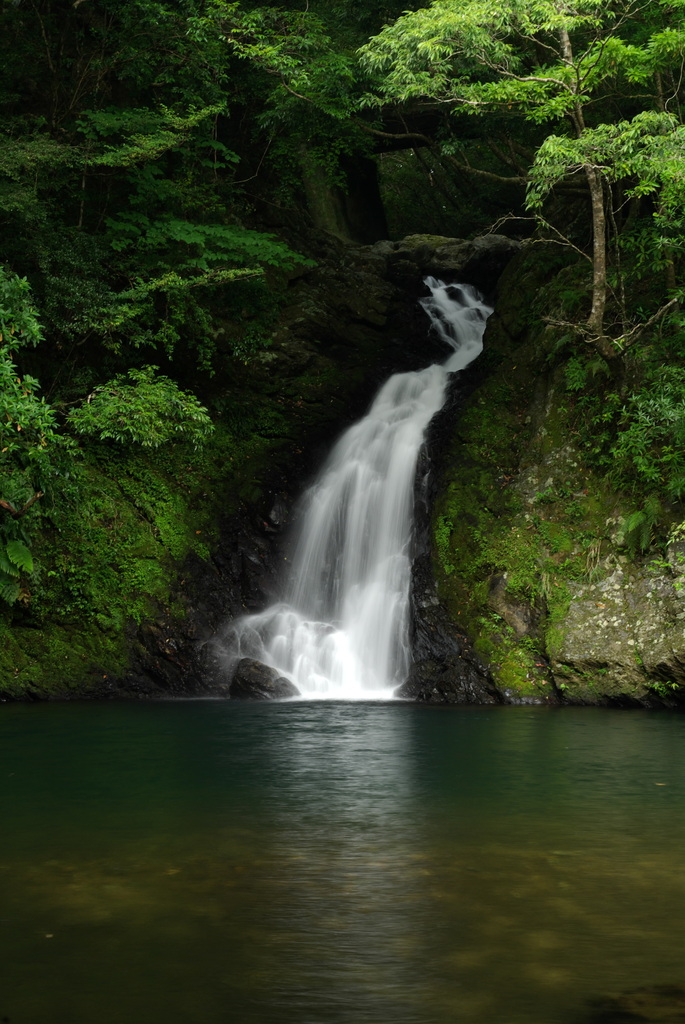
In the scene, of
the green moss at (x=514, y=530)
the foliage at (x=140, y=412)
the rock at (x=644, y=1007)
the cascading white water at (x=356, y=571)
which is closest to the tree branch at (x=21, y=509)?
the foliage at (x=140, y=412)

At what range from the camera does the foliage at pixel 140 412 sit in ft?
42.4

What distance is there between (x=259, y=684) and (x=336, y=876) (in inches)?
291

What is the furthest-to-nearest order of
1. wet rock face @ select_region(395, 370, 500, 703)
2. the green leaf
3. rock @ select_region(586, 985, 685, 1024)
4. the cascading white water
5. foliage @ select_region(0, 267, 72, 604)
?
the cascading white water < wet rock face @ select_region(395, 370, 500, 703) < the green leaf < foliage @ select_region(0, 267, 72, 604) < rock @ select_region(586, 985, 685, 1024)

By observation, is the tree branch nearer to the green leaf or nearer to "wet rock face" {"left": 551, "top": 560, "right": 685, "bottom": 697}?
the green leaf

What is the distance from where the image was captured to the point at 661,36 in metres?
12.3

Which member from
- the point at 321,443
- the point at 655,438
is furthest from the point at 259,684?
the point at 655,438

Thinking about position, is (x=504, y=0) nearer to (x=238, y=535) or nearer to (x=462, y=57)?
(x=462, y=57)

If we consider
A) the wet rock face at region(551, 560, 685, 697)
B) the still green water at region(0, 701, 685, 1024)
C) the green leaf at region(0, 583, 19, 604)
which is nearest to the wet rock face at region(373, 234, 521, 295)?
the wet rock face at region(551, 560, 685, 697)

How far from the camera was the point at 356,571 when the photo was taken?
14.6 m

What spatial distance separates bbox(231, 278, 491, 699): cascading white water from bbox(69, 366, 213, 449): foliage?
2645mm

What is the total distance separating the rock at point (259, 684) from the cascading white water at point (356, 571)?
0.30 meters

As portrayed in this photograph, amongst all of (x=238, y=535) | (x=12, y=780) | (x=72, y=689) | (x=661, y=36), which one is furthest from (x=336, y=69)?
(x=12, y=780)

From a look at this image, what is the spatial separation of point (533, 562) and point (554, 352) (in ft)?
12.7

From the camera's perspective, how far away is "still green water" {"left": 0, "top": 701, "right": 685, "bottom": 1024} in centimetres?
Result: 392
